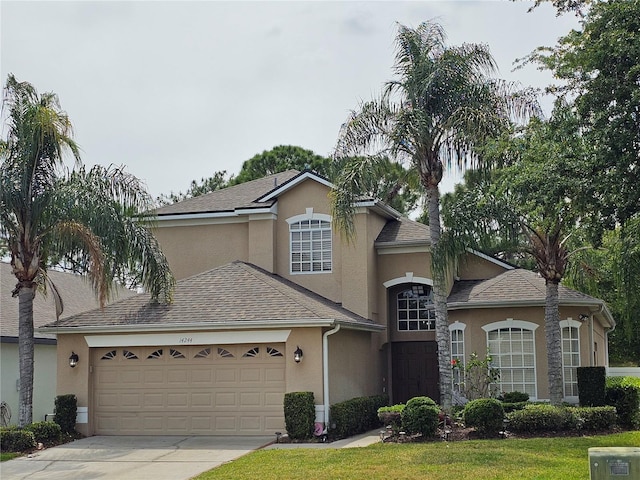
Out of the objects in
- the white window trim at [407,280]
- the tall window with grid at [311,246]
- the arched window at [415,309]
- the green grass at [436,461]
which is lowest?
the green grass at [436,461]

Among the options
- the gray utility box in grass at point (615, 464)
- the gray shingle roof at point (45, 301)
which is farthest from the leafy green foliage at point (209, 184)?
the gray utility box in grass at point (615, 464)

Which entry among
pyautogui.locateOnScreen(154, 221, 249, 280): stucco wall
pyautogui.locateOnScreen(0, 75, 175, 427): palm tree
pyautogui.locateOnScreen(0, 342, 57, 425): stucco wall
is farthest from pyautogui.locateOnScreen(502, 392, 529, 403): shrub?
pyautogui.locateOnScreen(0, 342, 57, 425): stucco wall

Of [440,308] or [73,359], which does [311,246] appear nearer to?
[440,308]

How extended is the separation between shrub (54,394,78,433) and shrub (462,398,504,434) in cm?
930

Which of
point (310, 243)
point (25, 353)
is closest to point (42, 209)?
point (25, 353)

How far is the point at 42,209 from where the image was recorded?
17.3 metres

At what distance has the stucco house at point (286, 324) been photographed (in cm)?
1875

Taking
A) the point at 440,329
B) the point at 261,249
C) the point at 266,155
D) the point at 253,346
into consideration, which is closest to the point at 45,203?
the point at 253,346

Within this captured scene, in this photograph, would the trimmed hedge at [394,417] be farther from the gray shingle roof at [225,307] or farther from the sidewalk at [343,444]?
the gray shingle roof at [225,307]

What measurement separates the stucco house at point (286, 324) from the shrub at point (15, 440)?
8.04 ft

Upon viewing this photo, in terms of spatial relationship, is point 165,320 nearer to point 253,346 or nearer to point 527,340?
point 253,346

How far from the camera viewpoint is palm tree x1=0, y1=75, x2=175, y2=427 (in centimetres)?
1727

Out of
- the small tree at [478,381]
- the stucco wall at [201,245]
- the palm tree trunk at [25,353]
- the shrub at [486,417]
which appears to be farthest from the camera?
the stucco wall at [201,245]

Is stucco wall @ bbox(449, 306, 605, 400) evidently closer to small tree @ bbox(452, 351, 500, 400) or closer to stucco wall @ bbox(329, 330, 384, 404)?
small tree @ bbox(452, 351, 500, 400)
